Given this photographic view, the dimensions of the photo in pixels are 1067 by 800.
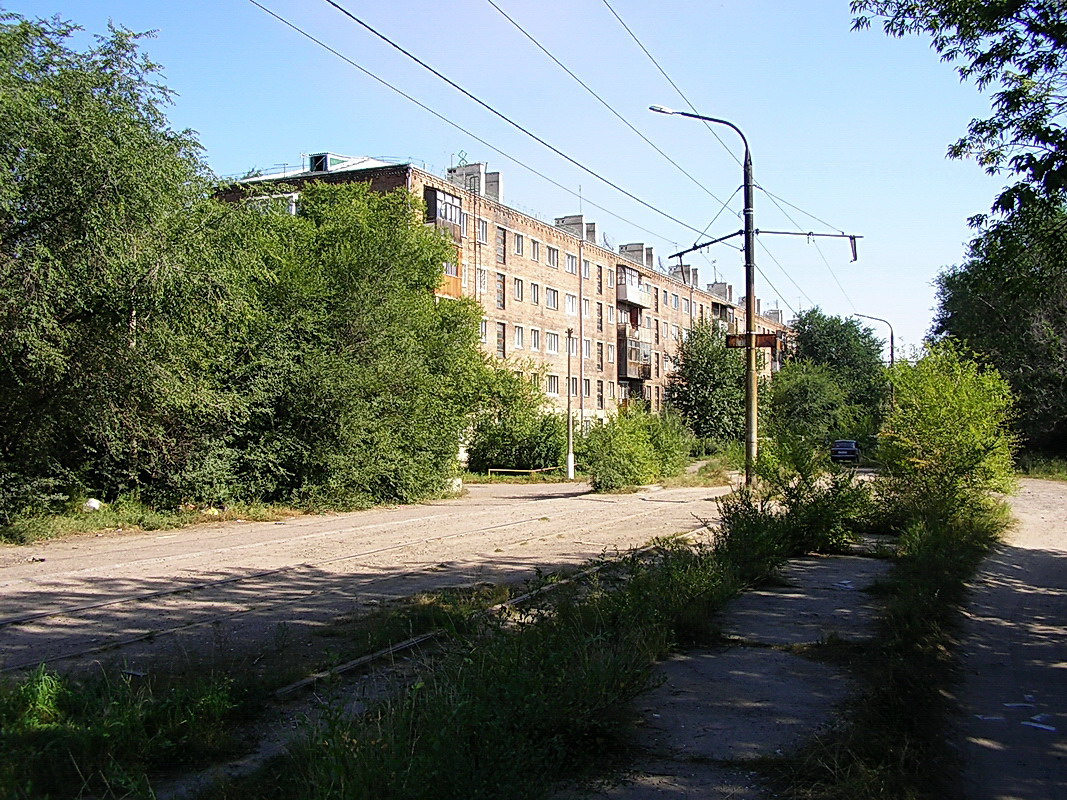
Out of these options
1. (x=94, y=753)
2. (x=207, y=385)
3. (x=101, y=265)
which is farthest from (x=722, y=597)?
(x=207, y=385)

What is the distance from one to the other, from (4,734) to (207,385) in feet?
54.3

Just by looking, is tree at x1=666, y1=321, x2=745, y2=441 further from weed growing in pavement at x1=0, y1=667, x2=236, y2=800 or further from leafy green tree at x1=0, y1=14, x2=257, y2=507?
weed growing in pavement at x1=0, y1=667, x2=236, y2=800

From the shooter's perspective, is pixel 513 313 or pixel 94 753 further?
pixel 513 313

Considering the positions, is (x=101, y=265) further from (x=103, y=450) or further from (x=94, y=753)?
(x=94, y=753)

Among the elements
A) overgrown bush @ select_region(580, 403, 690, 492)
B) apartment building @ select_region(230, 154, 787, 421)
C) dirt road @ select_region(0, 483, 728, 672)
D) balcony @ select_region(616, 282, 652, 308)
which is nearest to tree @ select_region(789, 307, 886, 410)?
apartment building @ select_region(230, 154, 787, 421)

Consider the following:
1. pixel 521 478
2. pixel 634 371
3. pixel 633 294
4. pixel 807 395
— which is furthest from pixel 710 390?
pixel 521 478

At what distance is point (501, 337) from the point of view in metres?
53.5

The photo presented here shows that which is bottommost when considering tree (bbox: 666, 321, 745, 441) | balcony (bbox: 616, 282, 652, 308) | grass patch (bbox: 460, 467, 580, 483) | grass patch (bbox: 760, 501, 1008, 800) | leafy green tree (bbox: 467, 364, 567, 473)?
grass patch (bbox: 760, 501, 1008, 800)

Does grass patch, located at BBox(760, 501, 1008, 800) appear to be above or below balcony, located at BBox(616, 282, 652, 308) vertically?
below

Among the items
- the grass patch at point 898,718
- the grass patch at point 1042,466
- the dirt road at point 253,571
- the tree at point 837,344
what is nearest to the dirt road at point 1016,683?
the grass patch at point 898,718

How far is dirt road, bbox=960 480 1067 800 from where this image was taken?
16.8ft

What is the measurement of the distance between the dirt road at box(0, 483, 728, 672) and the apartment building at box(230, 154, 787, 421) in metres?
19.1

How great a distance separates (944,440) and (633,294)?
52134mm

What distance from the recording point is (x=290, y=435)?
79.6ft
